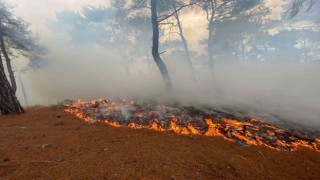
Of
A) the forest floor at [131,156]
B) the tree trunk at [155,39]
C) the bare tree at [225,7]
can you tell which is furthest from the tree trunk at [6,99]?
the bare tree at [225,7]

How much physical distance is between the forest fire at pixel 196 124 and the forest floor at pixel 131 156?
0.49 meters

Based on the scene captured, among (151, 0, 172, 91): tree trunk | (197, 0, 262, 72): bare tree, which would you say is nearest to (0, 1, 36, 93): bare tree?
(151, 0, 172, 91): tree trunk

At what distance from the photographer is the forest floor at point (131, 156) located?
3895 mm

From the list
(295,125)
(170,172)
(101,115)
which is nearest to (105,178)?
(170,172)

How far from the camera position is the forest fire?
604 cm

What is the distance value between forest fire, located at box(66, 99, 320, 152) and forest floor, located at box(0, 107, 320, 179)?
19.2 inches

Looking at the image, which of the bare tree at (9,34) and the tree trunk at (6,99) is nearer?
the tree trunk at (6,99)

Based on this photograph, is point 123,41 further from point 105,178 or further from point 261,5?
point 105,178

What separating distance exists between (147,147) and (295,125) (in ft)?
20.1

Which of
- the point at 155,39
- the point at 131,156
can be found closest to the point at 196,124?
the point at 131,156

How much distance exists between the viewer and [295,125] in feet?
26.8

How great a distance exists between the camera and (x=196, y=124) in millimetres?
6922

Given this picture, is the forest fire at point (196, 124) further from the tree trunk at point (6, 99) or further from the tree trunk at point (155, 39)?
the tree trunk at point (155, 39)

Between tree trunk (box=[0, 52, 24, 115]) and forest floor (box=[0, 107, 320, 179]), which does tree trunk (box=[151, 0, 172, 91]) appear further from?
forest floor (box=[0, 107, 320, 179])
